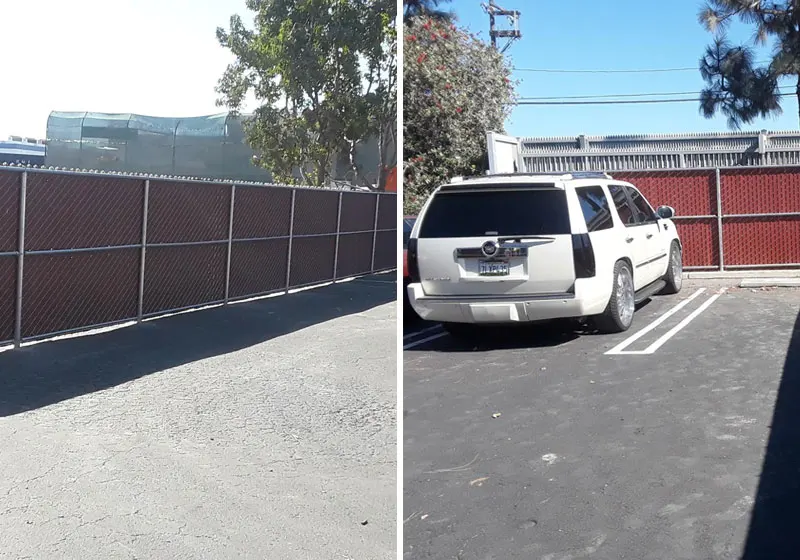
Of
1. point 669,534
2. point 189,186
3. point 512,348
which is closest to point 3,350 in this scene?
point 189,186

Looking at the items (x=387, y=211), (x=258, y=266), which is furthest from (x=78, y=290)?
(x=387, y=211)

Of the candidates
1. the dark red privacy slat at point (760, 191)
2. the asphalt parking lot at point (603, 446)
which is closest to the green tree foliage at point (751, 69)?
the dark red privacy slat at point (760, 191)

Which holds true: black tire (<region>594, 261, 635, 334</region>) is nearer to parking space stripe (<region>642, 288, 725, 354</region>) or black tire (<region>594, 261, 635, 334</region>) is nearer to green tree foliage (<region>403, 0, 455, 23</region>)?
parking space stripe (<region>642, 288, 725, 354</region>)

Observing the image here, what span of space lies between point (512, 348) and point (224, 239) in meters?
5.77

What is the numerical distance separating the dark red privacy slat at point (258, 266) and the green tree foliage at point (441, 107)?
2.93 meters

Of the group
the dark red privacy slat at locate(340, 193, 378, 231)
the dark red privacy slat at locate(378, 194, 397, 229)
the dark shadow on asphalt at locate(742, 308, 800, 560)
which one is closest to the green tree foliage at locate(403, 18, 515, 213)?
the dark red privacy slat at locate(340, 193, 378, 231)

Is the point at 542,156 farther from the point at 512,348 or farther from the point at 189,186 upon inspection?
the point at 512,348

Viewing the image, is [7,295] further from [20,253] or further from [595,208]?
[595,208]

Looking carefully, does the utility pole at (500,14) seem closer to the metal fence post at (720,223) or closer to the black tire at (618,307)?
the black tire at (618,307)

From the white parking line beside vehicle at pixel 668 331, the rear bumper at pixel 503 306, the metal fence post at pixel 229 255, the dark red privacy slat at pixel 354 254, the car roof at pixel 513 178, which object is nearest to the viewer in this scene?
the rear bumper at pixel 503 306

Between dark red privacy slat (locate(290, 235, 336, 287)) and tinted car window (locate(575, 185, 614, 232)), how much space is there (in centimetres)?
666

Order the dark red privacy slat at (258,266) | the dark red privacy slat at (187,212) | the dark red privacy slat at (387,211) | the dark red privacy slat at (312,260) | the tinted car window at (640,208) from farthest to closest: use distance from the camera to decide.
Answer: the dark red privacy slat at (387,211) → the dark red privacy slat at (312,260) → the dark red privacy slat at (258,266) → the dark red privacy slat at (187,212) → the tinted car window at (640,208)

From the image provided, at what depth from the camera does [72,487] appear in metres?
4.72

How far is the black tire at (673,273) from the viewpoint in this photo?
35.3 feet
